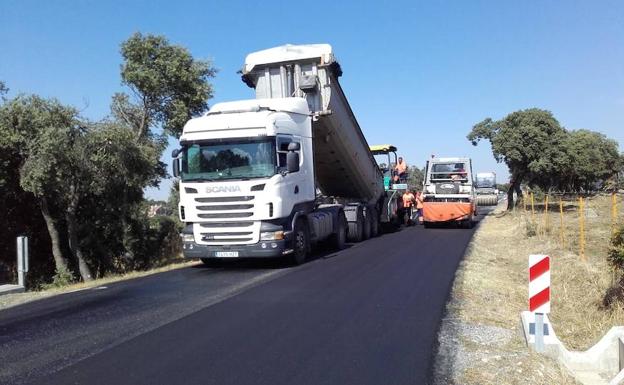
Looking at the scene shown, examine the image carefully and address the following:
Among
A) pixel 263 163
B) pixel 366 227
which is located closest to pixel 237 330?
pixel 263 163

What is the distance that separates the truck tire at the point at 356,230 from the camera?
55.1 ft

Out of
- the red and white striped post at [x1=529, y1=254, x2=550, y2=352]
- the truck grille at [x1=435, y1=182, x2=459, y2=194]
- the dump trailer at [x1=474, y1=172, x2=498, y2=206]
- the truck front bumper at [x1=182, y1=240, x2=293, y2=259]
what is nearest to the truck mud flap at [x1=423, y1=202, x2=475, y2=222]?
the truck grille at [x1=435, y1=182, x2=459, y2=194]

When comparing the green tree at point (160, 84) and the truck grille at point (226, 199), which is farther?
the green tree at point (160, 84)

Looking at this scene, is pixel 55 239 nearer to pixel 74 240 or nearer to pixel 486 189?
pixel 74 240

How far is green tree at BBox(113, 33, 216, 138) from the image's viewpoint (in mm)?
21828

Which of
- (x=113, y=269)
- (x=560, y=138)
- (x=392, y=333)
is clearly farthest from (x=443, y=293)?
(x=560, y=138)

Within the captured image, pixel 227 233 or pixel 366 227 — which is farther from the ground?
pixel 227 233

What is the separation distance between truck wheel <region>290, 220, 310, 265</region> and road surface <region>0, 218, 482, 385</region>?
3.56ft

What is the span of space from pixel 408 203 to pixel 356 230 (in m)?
8.13

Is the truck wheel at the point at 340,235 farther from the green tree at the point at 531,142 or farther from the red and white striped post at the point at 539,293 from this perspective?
the green tree at the point at 531,142

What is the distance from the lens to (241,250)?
1106 centimetres

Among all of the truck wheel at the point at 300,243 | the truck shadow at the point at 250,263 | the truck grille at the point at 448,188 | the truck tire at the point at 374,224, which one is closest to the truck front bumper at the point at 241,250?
the truck wheel at the point at 300,243

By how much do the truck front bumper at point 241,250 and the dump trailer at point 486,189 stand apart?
3796 cm

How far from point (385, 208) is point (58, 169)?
37.5 ft
